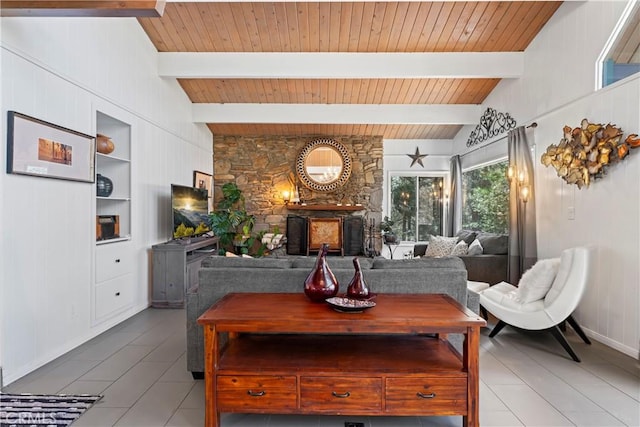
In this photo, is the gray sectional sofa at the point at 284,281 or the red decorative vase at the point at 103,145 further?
the red decorative vase at the point at 103,145

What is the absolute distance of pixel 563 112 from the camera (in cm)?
404

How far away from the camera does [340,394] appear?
1.96 metres

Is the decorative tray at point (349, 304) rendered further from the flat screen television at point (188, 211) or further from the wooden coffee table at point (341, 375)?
A: the flat screen television at point (188, 211)

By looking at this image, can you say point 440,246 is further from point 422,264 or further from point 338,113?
point 422,264

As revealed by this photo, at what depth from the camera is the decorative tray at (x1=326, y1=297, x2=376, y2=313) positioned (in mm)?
2033

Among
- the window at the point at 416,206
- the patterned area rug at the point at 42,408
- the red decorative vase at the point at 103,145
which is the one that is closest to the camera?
the patterned area rug at the point at 42,408

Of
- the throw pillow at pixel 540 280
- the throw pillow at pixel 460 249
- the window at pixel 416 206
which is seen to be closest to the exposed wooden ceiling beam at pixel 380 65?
the throw pillow at pixel 460 249

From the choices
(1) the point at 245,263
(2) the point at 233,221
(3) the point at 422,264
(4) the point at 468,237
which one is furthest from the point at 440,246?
(1) the point at 245,263

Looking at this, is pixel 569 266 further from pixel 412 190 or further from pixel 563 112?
pixel 412 190

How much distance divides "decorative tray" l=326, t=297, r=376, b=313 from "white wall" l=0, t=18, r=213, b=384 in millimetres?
2332

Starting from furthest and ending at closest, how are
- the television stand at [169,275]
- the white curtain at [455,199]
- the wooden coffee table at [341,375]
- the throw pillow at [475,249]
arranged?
the white curtain at [455,199] < the throw pillow at [475,249] < the television stand at [169,275] < the wooden coffee table at [341,375]

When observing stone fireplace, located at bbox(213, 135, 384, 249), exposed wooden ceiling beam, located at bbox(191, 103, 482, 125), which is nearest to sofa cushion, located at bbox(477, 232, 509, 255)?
exposed wooden ceiling beam, located at bbox(191, 103, 482, 125)

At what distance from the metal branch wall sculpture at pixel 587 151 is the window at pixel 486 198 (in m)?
1.81

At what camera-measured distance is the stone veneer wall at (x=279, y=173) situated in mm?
7594
